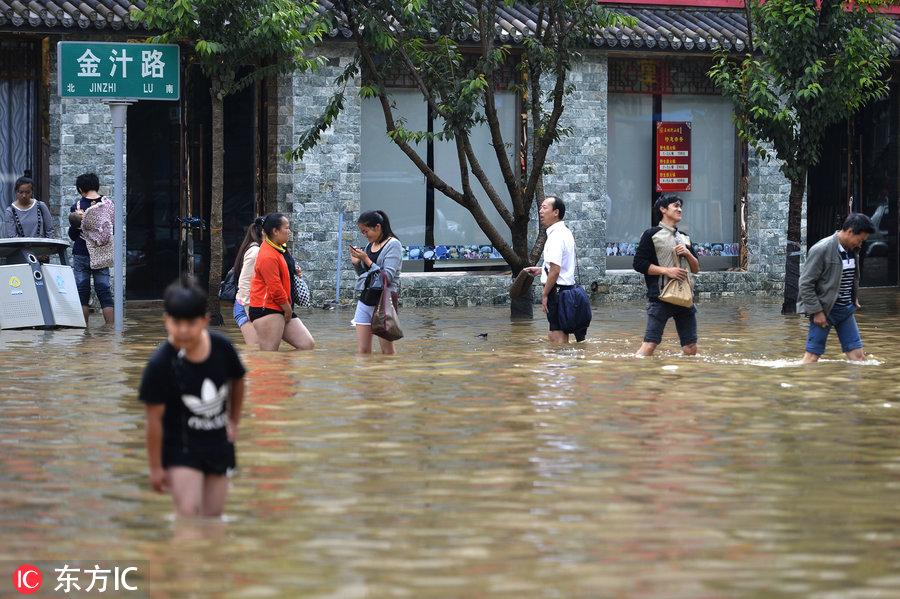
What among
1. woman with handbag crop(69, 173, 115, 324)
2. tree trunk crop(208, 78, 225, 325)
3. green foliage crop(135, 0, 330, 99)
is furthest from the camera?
tree trunk crop(208, 78, 225, 325)

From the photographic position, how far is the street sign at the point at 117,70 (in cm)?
1822

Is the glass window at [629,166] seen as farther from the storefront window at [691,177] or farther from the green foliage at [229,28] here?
the green foliage at [229,28]

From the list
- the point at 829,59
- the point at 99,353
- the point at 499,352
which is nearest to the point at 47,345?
the point at 99,353

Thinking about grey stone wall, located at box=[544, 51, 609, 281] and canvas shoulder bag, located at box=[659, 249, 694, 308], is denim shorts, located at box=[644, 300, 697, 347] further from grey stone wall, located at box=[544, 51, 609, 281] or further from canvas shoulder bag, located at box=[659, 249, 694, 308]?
grey stone wall, located at box=[544, 51, 609, 281]

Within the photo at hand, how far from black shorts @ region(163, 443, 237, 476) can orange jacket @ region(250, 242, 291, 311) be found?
25.0ft

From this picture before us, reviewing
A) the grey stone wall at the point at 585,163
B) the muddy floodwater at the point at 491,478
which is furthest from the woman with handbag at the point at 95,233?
the grey stone wall at the point at 585,163

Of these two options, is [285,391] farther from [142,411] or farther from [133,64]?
[133,64]

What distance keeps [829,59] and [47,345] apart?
416 inches

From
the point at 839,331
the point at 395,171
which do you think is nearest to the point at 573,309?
A: the point at 839,331

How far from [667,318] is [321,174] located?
9076mm

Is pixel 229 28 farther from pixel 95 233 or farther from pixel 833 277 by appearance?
pixel 833 277

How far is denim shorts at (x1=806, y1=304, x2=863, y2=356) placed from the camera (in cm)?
1507

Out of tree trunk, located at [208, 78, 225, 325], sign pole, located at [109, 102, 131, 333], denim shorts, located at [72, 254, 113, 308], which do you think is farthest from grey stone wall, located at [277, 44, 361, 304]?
sign pole, located at [109, 102, 131, 333]

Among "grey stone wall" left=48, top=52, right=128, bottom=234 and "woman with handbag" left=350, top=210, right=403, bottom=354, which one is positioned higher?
"grey stone wall" left=48, top=52, right=128, bottom=234
